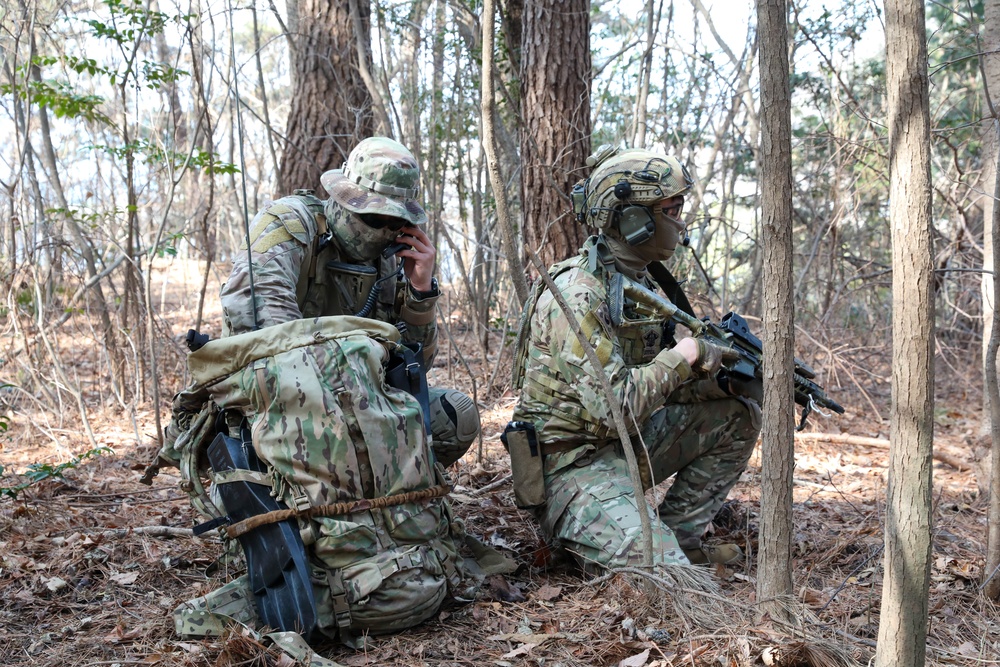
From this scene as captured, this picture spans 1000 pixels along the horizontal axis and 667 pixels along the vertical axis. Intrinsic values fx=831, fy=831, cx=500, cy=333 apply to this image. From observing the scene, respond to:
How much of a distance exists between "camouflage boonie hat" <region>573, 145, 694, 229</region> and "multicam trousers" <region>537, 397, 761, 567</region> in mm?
974

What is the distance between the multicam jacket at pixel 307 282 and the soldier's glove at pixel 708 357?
48.2 inches

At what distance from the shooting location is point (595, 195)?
365cm

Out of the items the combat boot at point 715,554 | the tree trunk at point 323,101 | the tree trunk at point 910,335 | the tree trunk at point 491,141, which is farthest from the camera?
the tree trunk at point 323,101

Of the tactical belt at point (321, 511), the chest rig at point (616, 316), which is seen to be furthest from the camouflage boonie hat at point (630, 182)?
the tactical belt at point (321, 511)

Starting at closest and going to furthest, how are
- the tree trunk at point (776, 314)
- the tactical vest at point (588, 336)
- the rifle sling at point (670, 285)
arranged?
the tree trunk at point (776, 314), the tactical vest at point (588, 336), the rifle sling at point (670, 285)

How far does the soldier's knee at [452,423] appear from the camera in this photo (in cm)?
373

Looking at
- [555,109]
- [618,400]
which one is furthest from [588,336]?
[555,109]

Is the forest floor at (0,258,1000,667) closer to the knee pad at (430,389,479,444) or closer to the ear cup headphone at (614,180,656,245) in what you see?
the knee pad at (430,389,479,444)

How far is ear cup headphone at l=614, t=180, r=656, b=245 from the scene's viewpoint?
351 cm

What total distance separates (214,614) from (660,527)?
163cm

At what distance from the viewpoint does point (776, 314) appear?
2.32 m

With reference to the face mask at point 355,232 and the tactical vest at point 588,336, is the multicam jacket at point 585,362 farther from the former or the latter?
the face mask at point 355,232

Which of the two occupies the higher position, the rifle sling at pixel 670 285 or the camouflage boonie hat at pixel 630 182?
the camouflage boonie hat at pixel 630 182

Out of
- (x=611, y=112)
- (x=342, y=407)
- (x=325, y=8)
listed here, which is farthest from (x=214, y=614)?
(x=611, y=112)
